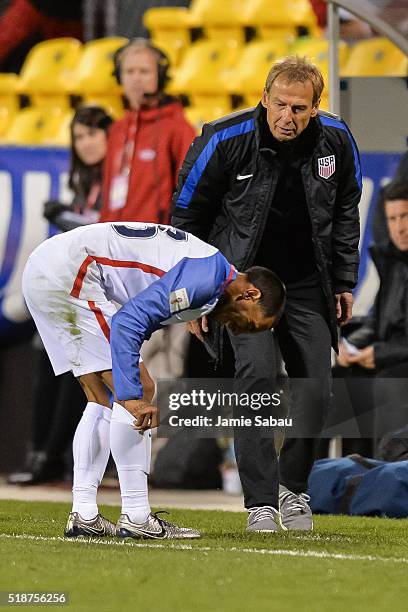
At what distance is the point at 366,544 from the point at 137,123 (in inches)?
183

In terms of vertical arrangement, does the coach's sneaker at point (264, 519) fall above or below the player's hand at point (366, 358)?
below

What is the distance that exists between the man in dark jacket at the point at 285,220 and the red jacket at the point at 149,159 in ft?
10.7

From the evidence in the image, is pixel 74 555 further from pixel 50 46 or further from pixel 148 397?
pixel 50 46

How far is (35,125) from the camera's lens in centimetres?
986

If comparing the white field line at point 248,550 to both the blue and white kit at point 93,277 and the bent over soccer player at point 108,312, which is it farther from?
the blue and white kit at point 93,277

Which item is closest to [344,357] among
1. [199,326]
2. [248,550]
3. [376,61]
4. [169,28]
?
[376,61]

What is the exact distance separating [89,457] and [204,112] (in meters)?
4.88

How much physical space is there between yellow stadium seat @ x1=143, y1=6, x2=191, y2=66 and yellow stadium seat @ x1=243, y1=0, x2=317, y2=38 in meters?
0.45

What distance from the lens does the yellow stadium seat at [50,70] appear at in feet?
31.4

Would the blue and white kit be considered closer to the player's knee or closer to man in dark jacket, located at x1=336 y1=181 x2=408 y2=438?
the player's knee

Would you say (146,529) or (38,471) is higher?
(146,529)

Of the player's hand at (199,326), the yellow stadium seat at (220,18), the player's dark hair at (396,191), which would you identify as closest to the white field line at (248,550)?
the player's hand at (199,326)

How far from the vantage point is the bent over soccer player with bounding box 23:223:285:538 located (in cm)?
484

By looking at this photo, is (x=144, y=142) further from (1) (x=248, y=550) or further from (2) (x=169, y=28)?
(1) (x=248, y=550)
